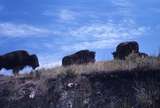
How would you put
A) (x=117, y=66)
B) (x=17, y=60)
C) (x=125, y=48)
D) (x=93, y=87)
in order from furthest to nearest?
1. (x=17, y=60)
2. (x=125, y=48)
3. (x=117, y=66)
4. (x=93, y=87)

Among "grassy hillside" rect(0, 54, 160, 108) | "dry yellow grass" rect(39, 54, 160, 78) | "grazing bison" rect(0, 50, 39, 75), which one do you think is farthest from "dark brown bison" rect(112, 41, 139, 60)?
"grassy hillside" rect(0, 54, 160, 108)

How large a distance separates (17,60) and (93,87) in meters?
18.5

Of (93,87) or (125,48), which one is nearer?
(93,87)

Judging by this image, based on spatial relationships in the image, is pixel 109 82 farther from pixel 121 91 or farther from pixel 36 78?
pixel 36 78

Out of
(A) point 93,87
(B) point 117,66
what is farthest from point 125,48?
(A) point 93,87

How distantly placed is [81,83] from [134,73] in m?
2.11

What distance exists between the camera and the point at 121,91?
19.1 meters

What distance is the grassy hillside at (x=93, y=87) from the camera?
730 inches

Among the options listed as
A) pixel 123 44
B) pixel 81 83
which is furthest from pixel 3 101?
pixel 123 44

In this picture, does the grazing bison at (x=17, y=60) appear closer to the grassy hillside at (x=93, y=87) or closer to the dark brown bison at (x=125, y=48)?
the dark brown bison at (x=125, y=48)

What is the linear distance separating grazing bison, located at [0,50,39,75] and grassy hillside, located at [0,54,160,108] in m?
14.6

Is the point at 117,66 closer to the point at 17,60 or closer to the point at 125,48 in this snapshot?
the point at 125,48

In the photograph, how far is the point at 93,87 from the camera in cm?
1978

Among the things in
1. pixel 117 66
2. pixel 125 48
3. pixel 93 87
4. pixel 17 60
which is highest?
pixel 125 48
